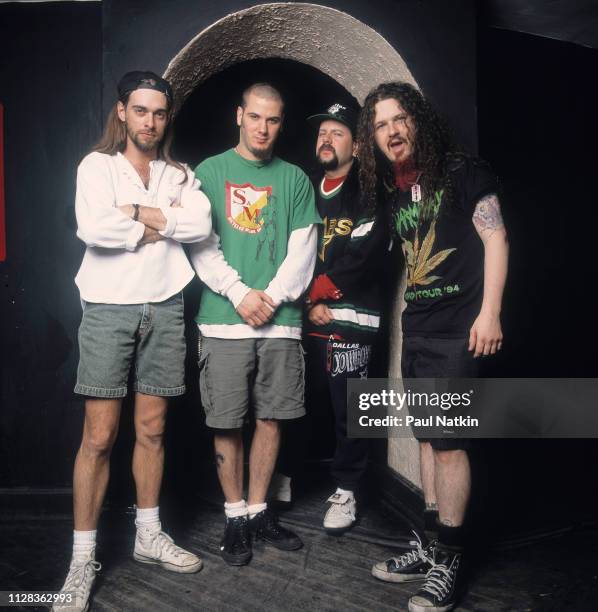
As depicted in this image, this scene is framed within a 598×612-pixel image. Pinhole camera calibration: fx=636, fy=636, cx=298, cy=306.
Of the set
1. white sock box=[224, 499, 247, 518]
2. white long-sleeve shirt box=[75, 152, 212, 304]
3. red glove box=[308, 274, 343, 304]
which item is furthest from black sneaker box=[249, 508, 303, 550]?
white long-sleeve shirt box=[75, 152, 212, 304]

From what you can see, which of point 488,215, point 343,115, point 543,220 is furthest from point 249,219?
point 543,220

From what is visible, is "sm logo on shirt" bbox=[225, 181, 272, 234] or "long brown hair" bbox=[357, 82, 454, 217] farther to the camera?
"sm logo on shirt" bbox=[225, 181, 272, 234]

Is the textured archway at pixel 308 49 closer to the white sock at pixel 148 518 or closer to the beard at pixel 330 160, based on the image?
the beard at pixel 330 160

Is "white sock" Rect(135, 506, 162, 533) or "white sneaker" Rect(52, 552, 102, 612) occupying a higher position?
"white sock" Rect(135, 506, 162, 533)

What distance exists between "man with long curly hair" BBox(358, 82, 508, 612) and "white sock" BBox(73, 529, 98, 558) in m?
1.17

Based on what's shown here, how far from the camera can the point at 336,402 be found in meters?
3.09

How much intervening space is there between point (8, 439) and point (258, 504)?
4.50ft

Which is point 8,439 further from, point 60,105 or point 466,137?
point 466,137

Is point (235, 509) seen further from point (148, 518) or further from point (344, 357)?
point (344, 357)

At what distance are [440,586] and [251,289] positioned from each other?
136cm

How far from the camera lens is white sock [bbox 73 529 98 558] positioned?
245 centimetres

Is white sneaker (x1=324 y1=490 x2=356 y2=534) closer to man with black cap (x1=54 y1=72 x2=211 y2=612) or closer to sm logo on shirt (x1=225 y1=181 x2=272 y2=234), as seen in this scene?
man with black cap (x1=54 y1=72 x2=211 y2=612)

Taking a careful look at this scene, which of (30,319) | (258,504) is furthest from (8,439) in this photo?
(258,504)

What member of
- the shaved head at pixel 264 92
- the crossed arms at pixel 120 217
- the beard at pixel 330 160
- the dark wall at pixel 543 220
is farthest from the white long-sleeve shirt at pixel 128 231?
the dark wall at pixel 543 220
